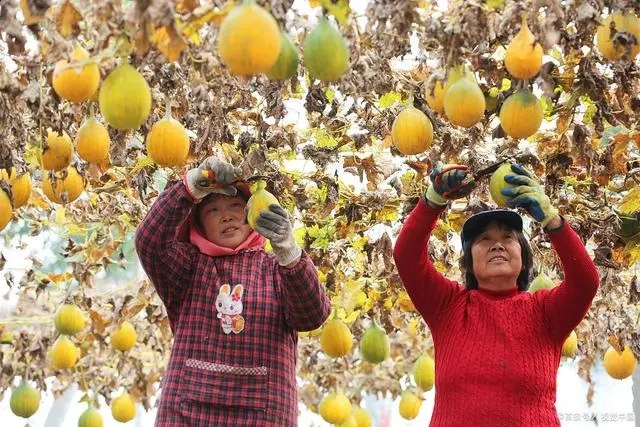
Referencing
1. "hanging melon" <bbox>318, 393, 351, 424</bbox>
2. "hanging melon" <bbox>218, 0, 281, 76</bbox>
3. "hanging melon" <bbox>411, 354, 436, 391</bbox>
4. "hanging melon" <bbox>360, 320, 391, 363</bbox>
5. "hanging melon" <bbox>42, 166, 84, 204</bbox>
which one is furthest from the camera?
"hanging melon" <bbox>318, 393, 351, 424</bbox>

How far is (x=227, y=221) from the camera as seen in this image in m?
3.42

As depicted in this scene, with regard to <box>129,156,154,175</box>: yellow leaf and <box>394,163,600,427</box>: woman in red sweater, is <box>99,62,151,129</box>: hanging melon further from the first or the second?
A: <box>129,156,154,175</box>: yellow leaf

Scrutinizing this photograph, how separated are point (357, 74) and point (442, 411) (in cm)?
95

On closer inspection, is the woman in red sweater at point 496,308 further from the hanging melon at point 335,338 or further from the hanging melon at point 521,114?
the hanging melon at point 335,338

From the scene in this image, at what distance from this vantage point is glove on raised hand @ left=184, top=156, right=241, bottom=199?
10.5 ft

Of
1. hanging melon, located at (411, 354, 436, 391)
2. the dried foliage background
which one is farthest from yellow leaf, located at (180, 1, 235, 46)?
hanging melon, located at (411, 354, 436, 391)

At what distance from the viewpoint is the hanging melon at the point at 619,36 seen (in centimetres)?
253

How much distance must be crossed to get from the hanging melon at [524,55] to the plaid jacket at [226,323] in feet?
3.20

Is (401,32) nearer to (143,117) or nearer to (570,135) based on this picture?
(143,117)

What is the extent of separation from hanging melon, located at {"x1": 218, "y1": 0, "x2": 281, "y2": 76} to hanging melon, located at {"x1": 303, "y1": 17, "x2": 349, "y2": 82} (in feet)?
1.22

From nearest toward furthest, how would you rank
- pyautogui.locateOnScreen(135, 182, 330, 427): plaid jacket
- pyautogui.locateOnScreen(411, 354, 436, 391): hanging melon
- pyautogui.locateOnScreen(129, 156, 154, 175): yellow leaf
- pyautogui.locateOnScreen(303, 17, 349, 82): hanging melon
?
pyautogui.locateOnScreen(303, 17, 349, 82): hanging melon, pyautogui.locateOnScreen(135, 182, 330, 427): plaid jacket, pyautogui.locateOnScreen(129, 156, 154, 175): yellow leaf, pyautogui.locateOnScreen(411, 354, 436, 391): hanging melon

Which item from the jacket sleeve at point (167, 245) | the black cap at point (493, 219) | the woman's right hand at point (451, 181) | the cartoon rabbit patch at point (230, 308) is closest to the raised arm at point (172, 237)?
the jacket sleeve at point (167, 245)

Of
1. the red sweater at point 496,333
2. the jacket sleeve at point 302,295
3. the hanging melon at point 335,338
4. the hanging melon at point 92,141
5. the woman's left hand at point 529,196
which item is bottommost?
the red sweater at point 496,333

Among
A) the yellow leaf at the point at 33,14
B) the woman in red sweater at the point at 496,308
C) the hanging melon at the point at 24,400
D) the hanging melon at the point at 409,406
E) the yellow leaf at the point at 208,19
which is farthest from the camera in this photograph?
the hanging melon at the point at 409,406
